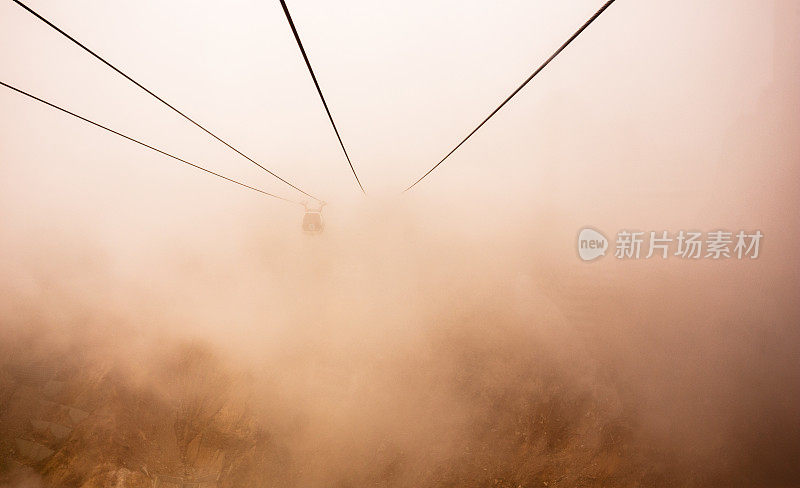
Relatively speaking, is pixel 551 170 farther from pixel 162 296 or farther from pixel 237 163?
pixel 162 296

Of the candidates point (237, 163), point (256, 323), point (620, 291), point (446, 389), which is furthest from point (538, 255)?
point (237, 163)

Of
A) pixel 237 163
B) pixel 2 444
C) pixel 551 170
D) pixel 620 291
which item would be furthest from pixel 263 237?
pixel 620 291

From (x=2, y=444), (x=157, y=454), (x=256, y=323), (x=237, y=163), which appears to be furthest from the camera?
(x=237, y=163)

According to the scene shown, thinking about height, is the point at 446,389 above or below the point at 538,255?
below

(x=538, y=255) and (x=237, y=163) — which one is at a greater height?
(x=237, y=163)

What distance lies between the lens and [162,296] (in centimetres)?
1684

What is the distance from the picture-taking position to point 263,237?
1822 cm

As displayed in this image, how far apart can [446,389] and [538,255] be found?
8.75 m

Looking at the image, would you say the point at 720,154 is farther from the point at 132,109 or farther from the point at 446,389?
the point at 132,109

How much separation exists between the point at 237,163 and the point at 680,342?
83.4 ft

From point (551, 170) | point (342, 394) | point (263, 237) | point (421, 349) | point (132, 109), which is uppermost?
point (551, 170)

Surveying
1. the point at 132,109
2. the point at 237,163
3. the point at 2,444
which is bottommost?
the point at 2,444

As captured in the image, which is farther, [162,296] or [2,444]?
[162,296]

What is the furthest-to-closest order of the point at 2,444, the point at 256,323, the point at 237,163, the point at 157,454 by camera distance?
the point at 237,163
the point at 256,323
the point at 2,444
the point at 157,454
